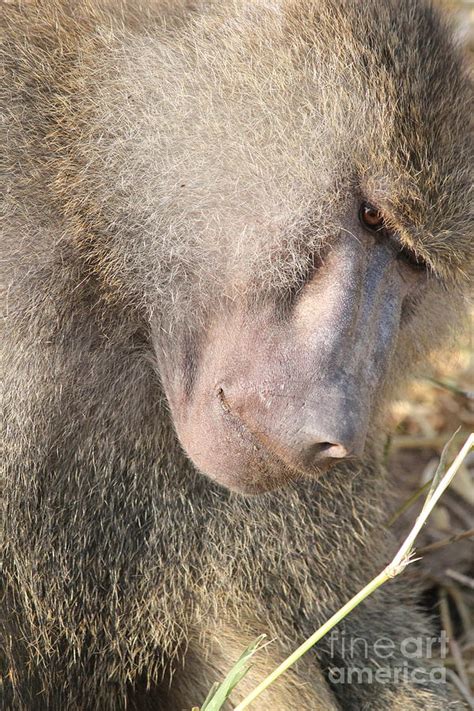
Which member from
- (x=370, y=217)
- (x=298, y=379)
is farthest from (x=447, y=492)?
(x=298, y=379)

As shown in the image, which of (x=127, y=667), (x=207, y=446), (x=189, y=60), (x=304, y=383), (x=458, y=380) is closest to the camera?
(x=304, y=383)

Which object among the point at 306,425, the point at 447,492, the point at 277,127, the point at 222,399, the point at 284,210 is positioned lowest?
the point at 447,492

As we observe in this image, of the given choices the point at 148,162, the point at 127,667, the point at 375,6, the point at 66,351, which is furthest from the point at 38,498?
the point at 375,6

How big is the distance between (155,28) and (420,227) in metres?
0.75

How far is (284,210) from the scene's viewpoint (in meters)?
2.16

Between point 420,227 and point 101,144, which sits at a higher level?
point 420,227

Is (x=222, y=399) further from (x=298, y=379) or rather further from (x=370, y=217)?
(x=370, y=217)

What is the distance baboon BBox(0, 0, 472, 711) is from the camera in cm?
214

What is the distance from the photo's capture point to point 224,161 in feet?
7.31

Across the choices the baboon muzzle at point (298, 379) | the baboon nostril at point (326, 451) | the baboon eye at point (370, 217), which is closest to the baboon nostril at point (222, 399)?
the baboon muzzle at point (298, 379)

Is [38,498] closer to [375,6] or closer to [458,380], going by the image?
[375,6]

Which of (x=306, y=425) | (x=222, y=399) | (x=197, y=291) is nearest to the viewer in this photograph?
(x=306, y=425)

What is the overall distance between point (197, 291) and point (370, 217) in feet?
1.29

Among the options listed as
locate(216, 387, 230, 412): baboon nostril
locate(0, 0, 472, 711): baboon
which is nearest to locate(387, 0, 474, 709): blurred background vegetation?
locate(0, 0, 472, 711): baboon
